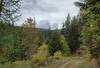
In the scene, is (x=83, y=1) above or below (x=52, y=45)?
above

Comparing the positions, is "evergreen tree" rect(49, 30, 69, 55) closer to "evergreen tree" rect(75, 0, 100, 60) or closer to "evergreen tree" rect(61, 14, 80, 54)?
"evergreen tree" rect(61, 14, 80, 54)

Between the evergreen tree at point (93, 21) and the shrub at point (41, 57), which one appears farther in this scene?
the shrub at point (41, 57)

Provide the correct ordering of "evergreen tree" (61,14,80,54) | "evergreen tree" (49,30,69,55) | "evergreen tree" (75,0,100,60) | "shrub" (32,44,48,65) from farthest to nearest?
1. "evergreen tree" (61,14,80,54)
2. "evergreen tree" (49,30,69,55)
3. "shrub" (32,44,48,65)
4. "evergreen tree" (75,0,100,60)

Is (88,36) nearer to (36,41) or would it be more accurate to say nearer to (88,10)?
(88,10)

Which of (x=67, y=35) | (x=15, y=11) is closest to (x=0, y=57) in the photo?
A: (x=15, y=11)

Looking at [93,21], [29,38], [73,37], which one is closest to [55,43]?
[29,38]

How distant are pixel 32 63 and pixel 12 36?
1714 inches

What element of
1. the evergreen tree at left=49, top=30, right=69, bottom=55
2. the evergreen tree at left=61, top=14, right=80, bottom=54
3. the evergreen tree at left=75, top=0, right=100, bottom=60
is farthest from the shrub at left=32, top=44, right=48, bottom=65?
the evergreen tree at left=75, top=0, right=100, bottom=60

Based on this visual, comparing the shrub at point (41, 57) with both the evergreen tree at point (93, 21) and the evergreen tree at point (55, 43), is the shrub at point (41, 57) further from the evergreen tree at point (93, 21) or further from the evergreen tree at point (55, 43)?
the evergreen tree at point (93, 21)

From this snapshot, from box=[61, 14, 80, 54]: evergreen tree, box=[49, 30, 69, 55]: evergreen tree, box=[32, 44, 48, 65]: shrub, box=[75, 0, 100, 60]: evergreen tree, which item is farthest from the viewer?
box=[61, 14, 80, 54]: evergreen tree

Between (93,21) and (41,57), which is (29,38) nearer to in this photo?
(41,57)

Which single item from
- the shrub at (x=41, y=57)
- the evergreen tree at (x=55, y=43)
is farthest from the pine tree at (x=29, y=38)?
the shrub at (x=41, y=57)

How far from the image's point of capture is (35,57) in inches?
2505

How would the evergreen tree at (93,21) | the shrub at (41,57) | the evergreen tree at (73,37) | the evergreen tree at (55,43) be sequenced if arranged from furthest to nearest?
the evergreen tree at (73,37) → the evergreen tree at (55,43) → the shrub at (41,57) → the evergreen tree at (93,21)
